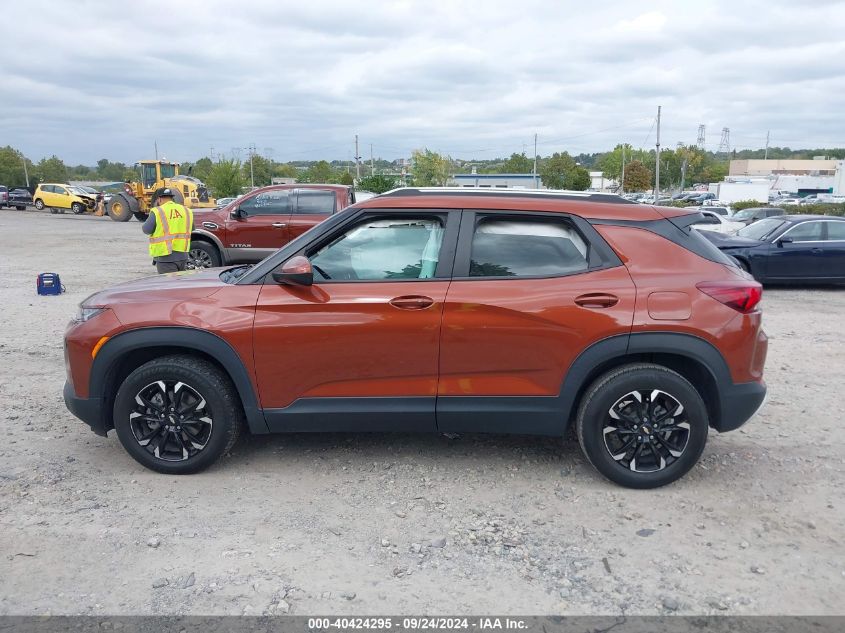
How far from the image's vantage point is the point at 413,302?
4059 mm

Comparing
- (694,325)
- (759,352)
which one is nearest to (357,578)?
(694,325)

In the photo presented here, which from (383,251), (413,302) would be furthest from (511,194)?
(413,302)

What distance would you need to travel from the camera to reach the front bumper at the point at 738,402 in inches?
161

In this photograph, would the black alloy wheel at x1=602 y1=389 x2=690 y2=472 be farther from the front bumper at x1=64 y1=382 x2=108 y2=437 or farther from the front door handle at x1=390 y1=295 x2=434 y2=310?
the front bumper at x1=64 y1=382 x2=108 y2=437

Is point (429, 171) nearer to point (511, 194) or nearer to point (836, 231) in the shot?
point (836, 231)

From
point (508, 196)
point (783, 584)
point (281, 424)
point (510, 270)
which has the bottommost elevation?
point (783, 584)

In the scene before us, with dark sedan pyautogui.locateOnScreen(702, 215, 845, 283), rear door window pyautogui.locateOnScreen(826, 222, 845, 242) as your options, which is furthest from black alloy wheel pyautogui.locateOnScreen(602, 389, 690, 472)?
rear door window pyautogui.locateOnScreen(826, 222, 845, 242)

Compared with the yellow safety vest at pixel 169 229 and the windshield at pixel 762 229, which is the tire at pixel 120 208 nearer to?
the yellow safety vest at pixel 169 229

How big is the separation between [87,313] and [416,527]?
2.50m

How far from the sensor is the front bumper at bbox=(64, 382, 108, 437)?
4.29m

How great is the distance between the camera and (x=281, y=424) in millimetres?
4250

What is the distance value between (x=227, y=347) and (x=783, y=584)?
3.23 metres

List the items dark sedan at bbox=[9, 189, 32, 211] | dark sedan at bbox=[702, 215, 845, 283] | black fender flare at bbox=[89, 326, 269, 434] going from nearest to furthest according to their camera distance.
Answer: black fender flare at bbox=[89, 326, 269, 434], dark sedan at bbox=[702, 215, 845, 283], dark sedan at bbox=[9, 189, 32, 211]

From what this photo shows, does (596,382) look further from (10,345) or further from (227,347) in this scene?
(10,345)
